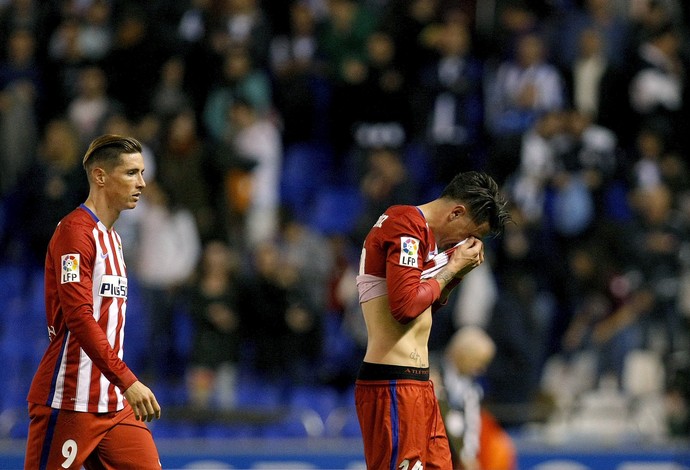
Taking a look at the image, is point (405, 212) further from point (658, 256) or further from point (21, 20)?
point (21, 20)

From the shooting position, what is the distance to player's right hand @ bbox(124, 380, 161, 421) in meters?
5.02

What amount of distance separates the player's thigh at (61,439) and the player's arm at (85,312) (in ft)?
1.18

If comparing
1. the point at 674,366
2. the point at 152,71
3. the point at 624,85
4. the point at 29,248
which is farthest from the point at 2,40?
the point at 674,366

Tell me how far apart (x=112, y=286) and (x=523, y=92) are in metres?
8.50

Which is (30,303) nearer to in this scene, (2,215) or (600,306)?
(2,215)

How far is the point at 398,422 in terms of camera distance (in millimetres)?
5465

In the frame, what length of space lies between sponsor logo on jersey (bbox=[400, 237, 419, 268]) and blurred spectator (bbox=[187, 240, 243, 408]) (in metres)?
5.69

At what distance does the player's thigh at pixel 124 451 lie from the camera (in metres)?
5.38

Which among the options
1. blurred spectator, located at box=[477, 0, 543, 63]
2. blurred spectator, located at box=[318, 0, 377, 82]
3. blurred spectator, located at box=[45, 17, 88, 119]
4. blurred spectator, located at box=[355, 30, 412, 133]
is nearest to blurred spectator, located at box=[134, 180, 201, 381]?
blurred spectator, located at box=[45, 17, 88, 119]

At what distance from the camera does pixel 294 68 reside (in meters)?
13.6

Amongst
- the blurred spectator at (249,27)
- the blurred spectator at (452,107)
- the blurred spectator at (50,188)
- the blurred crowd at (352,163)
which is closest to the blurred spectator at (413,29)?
the blurred crowd at (352,163)

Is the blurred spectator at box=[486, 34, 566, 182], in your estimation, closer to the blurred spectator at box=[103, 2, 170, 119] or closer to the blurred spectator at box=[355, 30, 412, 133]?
the blurred spectator at box=[355, 30, 412, 133]

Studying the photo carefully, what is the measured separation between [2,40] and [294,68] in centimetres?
354

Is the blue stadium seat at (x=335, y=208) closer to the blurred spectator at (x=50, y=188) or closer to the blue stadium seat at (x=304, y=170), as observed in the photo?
the blue stadium seat at (x=304, y=170)
